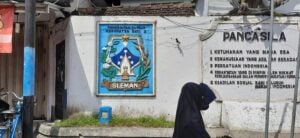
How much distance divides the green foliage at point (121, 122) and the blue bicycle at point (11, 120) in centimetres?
142

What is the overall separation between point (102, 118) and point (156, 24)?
214 centimetres

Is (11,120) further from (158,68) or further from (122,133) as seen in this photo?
(158,68)

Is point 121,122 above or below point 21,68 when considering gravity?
below

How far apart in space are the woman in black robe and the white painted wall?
410cm

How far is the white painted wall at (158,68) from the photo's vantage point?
989cm

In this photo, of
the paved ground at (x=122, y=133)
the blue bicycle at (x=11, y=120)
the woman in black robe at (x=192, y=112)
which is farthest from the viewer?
the paved ground at (x=122, y=133)

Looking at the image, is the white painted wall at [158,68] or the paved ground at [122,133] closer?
the paved ground at [122,133]

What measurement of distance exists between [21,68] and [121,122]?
10.6ft

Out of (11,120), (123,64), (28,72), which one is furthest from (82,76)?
(11,120)

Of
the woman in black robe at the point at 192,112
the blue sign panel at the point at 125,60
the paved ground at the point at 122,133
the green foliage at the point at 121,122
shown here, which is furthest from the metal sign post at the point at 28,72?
the woman in black robe at the point at 192,112

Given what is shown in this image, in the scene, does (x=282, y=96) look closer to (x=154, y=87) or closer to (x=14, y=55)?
(x=154, y=87)

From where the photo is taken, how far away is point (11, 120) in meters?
8.16

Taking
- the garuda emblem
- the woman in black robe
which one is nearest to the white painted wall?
the garuda emblem

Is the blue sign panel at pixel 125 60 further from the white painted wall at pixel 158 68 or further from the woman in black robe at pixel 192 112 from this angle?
the woman in black robe at pixel 192 112
